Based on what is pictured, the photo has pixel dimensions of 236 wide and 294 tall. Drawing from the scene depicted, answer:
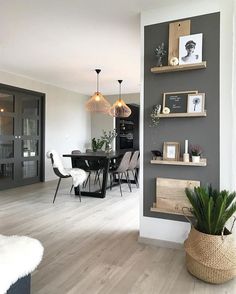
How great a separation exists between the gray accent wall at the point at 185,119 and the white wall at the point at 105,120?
502cm

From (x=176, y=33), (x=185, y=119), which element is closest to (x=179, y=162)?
(x=185, y=119)

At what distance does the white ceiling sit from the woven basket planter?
2.24 metres

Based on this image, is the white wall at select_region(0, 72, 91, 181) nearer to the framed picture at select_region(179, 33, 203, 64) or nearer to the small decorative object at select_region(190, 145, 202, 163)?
the framed picture at select_region(179, 33, 203, 64)

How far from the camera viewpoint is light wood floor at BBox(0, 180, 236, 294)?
6.26ft

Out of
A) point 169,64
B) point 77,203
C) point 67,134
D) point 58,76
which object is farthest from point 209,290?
point 67,134

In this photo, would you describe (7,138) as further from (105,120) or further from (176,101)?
(176,101)

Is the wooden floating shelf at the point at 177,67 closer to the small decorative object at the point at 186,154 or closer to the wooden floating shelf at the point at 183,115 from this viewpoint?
the wooden floating shelf at the point at 183,115

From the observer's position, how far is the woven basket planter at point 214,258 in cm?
189

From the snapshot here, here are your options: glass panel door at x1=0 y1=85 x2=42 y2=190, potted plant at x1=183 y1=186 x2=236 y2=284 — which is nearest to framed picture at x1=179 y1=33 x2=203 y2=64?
potted plant at x1=183 y1=186 x2=236 y2=284

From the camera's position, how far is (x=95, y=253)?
246 cm

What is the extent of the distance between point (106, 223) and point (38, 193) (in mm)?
2218

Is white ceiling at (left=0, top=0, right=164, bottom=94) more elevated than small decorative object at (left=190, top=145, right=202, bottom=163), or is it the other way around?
white ceiling at (left=0, top=0, right=164, bottom=94)

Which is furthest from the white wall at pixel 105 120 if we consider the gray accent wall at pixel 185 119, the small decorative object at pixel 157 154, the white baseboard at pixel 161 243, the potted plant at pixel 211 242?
the potted plant at pixel 211 242

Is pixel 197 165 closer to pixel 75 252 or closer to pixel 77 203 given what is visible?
pixel 75 252
